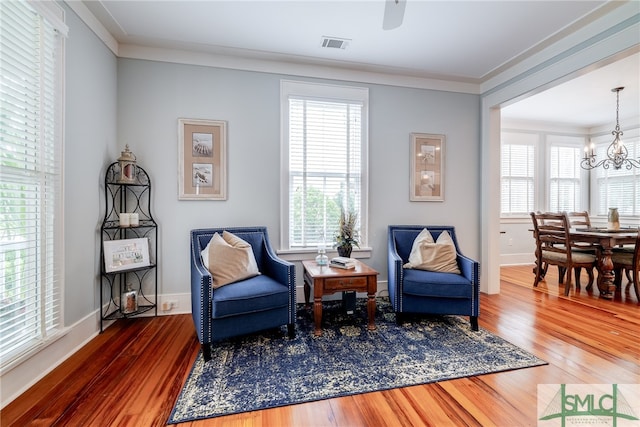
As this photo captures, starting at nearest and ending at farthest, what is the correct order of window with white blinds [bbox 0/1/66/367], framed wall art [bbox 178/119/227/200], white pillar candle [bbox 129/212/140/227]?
window with white blinds [bbox 0/1/66/367] < white pillar candle [bbox 129/212/140/227] < framed wall art [bbox 178/119/227/200]

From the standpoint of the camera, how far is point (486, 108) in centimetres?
366

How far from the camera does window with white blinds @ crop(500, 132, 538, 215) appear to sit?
212 inches

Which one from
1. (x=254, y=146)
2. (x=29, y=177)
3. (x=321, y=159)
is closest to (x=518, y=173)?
(x=321, y=159)

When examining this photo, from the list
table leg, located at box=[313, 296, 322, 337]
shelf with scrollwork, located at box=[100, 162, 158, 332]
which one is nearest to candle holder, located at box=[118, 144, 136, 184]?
shelf with scrollwork, located at box=[100, 162, 158, 332]

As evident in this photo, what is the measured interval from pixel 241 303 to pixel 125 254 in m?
1.37

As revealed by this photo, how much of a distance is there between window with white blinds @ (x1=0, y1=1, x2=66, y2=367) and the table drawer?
198 cm

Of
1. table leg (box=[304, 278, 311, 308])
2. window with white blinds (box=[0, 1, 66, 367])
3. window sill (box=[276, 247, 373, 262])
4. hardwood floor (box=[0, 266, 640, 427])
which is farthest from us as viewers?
window sill (box=[276, 247, 373, 262])

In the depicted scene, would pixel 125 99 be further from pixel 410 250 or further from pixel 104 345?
pixel 410 250

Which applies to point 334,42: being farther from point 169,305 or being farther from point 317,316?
point 169,305

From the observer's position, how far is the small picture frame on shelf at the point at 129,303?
2635 millimetres

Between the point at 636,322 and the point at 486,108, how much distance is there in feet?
8.98

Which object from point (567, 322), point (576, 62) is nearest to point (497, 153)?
point (576, 62)

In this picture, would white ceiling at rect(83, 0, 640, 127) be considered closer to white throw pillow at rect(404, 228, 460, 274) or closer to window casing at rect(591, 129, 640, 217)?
white throw pillow at rect(404, 228, 460, 274)

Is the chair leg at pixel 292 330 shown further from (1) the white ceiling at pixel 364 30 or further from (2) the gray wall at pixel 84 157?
(1) the white ceiling at pixel 364 30
